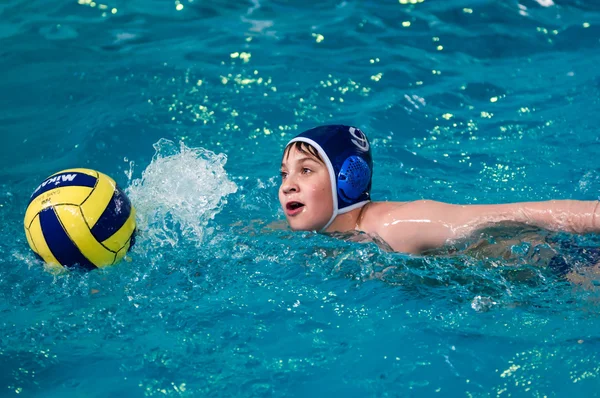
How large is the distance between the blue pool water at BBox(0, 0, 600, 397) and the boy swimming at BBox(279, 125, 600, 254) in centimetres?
15

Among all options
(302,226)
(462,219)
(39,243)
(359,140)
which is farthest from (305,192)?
(39,243)

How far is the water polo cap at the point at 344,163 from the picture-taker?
4.49 metres

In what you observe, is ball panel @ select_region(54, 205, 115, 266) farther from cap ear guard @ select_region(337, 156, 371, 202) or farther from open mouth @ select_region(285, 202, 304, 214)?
cap ear guard @ select_region(337, 156, 371, 202)

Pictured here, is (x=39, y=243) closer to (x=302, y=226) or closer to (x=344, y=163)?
(x=302, y=226)

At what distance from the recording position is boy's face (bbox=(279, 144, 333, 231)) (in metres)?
4.43

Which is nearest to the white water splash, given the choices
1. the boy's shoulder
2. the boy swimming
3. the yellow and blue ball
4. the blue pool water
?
the blue pool water

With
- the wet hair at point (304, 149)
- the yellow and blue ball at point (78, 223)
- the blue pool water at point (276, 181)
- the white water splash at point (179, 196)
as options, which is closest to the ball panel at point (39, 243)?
the yellow and blue ball at point (78, 223)

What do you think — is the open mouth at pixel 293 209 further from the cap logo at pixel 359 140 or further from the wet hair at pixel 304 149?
the cap logo at pixel 359 140

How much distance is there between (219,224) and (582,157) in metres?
2.96

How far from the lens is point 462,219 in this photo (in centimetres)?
410

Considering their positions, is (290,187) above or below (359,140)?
below

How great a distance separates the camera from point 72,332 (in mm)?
4047

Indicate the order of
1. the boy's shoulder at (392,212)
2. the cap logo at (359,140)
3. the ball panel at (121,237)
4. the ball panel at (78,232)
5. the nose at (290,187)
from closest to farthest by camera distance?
1. the ball panel at (78,232)
2. the ball panel at (121,237)
3. the boy's shoulder at (392,212)
4. the nose at (290,187)
5. the cap logo at (359,140)

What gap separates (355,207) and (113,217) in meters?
1.45
